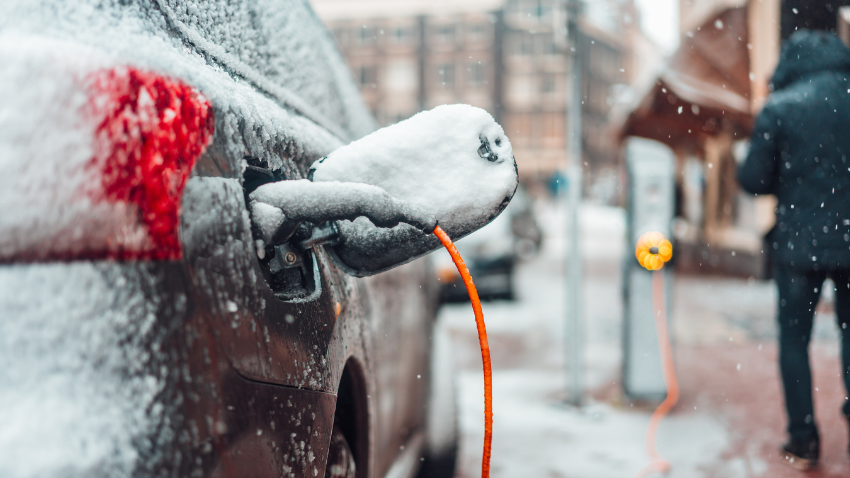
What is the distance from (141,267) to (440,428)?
7.46 ft

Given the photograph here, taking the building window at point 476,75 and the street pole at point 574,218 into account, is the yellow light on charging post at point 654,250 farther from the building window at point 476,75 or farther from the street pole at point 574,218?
the building window at point 476,75

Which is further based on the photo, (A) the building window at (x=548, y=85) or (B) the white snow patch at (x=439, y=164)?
(A) the building window at (x=548, y=85)

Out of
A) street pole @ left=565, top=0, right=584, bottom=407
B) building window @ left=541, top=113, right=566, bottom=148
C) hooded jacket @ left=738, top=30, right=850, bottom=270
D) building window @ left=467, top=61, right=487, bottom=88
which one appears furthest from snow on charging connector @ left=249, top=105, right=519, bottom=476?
building window @ left=541, top=113, right=566, bottom=148

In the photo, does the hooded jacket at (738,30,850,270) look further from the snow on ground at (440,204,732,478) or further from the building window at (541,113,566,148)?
the building window at (541,113,566,148)

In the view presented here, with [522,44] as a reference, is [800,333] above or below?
below

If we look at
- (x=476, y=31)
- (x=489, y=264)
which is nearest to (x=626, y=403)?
(x=489, y=264)

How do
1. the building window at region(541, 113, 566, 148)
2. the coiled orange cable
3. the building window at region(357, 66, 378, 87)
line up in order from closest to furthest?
the coiled orange cable
the building window at region(357, 66, 378, 87)
the building window at region(541, 113, 566, 148)

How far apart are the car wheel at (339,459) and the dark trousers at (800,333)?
91.5 inches

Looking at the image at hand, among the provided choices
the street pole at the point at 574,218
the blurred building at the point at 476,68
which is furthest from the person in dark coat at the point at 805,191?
the blurred building at the point at 476,68

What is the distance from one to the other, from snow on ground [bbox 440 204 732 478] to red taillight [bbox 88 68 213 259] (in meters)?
2.70

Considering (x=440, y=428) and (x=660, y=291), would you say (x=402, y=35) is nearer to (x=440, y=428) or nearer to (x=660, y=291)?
(x=660, y=291)

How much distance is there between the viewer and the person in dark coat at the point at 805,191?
9.43 ft

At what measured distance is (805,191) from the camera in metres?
2.94

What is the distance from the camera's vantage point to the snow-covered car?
2.40 ft
